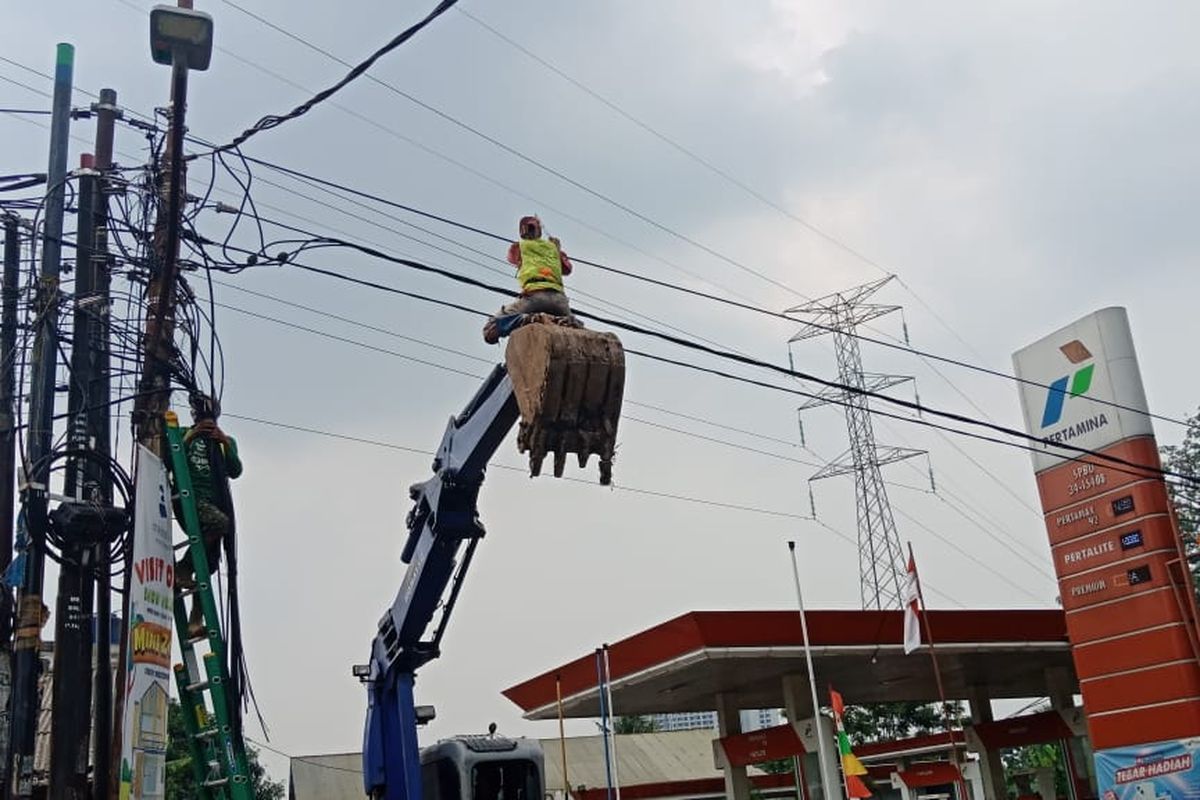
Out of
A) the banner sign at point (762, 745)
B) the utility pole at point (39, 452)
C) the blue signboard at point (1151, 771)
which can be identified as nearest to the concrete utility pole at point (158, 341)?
the utility pole at point (39, 452)

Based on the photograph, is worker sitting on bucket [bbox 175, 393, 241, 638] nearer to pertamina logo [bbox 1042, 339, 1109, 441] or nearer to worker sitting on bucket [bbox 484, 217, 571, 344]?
worker sitting on bucket [bbox 484, 217, 571, 344]

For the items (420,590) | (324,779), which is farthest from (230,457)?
(324,779)

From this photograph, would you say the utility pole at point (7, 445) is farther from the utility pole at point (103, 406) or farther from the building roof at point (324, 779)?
the building roof at point (324, 779)

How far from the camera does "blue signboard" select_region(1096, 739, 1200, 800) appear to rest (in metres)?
18.2

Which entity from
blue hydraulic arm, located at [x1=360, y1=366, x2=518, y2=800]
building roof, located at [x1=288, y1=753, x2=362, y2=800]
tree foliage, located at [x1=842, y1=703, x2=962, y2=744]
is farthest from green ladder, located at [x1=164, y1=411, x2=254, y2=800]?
tree foliage, located at [x1=842, y1=703, x2=962, y2=744]

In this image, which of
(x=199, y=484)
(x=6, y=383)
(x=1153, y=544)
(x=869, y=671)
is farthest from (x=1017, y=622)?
(x=6, y=383)

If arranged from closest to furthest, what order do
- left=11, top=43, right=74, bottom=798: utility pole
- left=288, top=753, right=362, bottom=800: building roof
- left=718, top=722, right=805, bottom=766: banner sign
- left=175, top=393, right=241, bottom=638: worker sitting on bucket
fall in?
left=11, top=43, right=74, bottom=798: utility pole, left=175, top=393, right=241, bottom=638: worker sitting on bucket, left=718, top=722, right=805, bottom=766: banner sign, left=288, top=753, right=362, bottom=800: building roof

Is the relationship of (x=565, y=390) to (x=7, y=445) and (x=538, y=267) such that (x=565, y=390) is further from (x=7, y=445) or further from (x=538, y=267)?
(x=7, y=445)

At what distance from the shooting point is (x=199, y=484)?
12070mm

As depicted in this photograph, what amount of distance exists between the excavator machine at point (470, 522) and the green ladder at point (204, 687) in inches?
53.5

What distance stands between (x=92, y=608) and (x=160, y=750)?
163 cm

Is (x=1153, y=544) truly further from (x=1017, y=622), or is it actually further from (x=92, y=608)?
(x=92, y=608)

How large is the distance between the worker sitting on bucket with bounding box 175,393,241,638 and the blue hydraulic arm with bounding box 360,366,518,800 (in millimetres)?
1837

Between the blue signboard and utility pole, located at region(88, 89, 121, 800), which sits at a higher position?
utility pole, located at region(88, 89, 121, 800)
